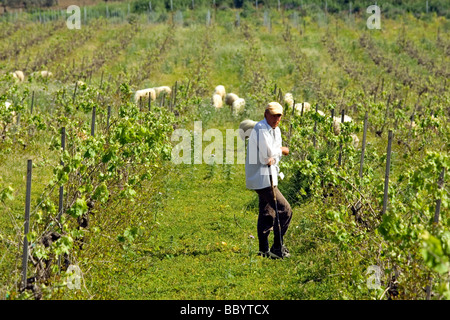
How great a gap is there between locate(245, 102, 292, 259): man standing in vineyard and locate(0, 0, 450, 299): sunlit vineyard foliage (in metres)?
0.38

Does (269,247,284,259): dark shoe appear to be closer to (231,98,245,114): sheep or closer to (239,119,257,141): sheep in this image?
(239,119,257,141): sheep

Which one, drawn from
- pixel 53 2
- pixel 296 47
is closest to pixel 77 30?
pixel 296 47

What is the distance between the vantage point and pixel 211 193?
9633 millimetres

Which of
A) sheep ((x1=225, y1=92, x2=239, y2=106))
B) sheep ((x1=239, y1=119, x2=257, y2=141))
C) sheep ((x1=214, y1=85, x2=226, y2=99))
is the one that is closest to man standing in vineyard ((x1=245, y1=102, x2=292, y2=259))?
sheep ((x1=239, y1=119, x2=257, y2=141))

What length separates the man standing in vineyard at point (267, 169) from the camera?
6273 mm

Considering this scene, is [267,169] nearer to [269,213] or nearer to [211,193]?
[269,213]

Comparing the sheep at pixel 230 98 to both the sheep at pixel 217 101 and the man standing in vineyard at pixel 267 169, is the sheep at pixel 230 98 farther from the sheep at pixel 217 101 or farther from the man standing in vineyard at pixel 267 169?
the man standing in vineyard at pixel 267 169

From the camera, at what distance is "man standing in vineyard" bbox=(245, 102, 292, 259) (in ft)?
20.6

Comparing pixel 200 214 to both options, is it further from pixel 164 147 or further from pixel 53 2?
pixel 53 2

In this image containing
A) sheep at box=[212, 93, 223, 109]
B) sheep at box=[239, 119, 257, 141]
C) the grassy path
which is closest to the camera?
the grassy path

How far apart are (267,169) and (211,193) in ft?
11.2

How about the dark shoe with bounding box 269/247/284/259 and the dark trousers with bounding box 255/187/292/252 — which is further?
the dark shoe with bounding box 269/247/284/259

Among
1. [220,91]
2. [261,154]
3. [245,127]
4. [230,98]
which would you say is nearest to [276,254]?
[261,154]
